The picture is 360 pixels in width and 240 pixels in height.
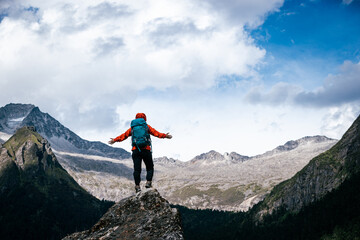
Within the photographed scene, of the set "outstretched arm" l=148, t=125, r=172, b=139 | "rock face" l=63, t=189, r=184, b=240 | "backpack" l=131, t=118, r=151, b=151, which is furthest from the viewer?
"outstretched arm" l=148, t=125, r=172, b=139

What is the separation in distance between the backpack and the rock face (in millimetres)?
2575

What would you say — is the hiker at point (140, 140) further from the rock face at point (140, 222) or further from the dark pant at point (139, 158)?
the rock face at point (140, 222)

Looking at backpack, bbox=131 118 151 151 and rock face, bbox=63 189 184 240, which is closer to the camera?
rock face, bbox=63 189 184 240

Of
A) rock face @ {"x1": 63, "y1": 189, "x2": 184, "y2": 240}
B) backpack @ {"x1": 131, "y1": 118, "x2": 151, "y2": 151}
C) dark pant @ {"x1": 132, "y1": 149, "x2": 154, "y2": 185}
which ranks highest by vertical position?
backpack @ {"x1": 131, "y1": 118, "x2": 151, "y2": 151}

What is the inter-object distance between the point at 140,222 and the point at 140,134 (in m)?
4.51

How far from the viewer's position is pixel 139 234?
11664 millimetres

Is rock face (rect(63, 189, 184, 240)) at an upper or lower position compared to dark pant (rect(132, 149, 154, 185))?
lower

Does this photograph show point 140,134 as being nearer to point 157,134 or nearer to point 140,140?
point 140,140

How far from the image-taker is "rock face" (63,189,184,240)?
11617 mm

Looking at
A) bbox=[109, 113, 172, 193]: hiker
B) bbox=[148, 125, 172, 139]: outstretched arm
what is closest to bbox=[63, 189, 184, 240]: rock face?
bbox=[109, 113, 172, 193]: hiker

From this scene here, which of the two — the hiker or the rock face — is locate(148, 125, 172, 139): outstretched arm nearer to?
the hiker

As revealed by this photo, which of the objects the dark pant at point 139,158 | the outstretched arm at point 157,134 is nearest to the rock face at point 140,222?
the dark pant at point 139,158

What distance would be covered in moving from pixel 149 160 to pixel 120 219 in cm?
373

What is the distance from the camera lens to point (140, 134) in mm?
15195
